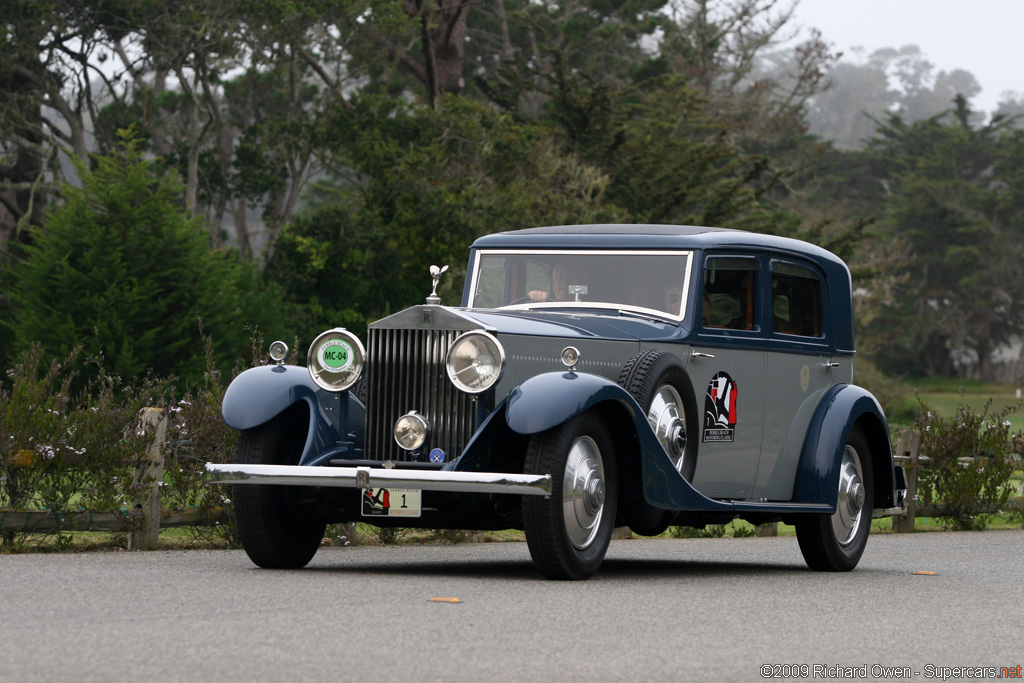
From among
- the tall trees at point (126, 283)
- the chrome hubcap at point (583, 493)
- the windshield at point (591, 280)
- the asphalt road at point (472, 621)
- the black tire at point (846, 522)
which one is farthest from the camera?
the tall trees at point (126, 283)

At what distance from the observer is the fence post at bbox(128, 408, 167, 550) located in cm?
1112

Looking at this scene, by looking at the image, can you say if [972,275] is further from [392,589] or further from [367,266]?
[392,589]

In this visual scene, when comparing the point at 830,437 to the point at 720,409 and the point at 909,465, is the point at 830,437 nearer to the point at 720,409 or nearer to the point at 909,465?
the point at 720,409

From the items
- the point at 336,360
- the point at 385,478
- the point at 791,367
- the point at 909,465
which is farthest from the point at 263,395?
the point at 909,465

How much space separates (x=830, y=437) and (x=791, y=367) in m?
0.57

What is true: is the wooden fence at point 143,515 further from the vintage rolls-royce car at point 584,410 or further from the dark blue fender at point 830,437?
the dark blue fender at point 830,437

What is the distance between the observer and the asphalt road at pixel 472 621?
5730 millimetres

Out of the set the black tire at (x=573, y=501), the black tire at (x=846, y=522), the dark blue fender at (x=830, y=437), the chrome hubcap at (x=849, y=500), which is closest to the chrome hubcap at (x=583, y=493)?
the black tire at (x=573, y=501)

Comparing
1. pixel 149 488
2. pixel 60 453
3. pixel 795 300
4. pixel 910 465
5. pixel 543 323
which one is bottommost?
pixel 910 465

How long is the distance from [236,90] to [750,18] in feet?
61.6

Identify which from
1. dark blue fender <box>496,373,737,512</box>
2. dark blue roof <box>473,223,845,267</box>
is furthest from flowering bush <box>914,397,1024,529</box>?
dark blue fender <box>496,373,737,512</box>

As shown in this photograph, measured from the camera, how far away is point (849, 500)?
1115cm

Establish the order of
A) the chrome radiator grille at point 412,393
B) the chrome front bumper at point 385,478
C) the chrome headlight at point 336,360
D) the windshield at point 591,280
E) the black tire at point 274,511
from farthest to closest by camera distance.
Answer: the windshield at point 591,280
the chrome headlight at point 336,360
the black tire at point 274,511
the chrome radiator grille at point 412,393
the chrome front bumper at point 385,478

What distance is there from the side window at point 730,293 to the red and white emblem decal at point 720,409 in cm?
→ 39
